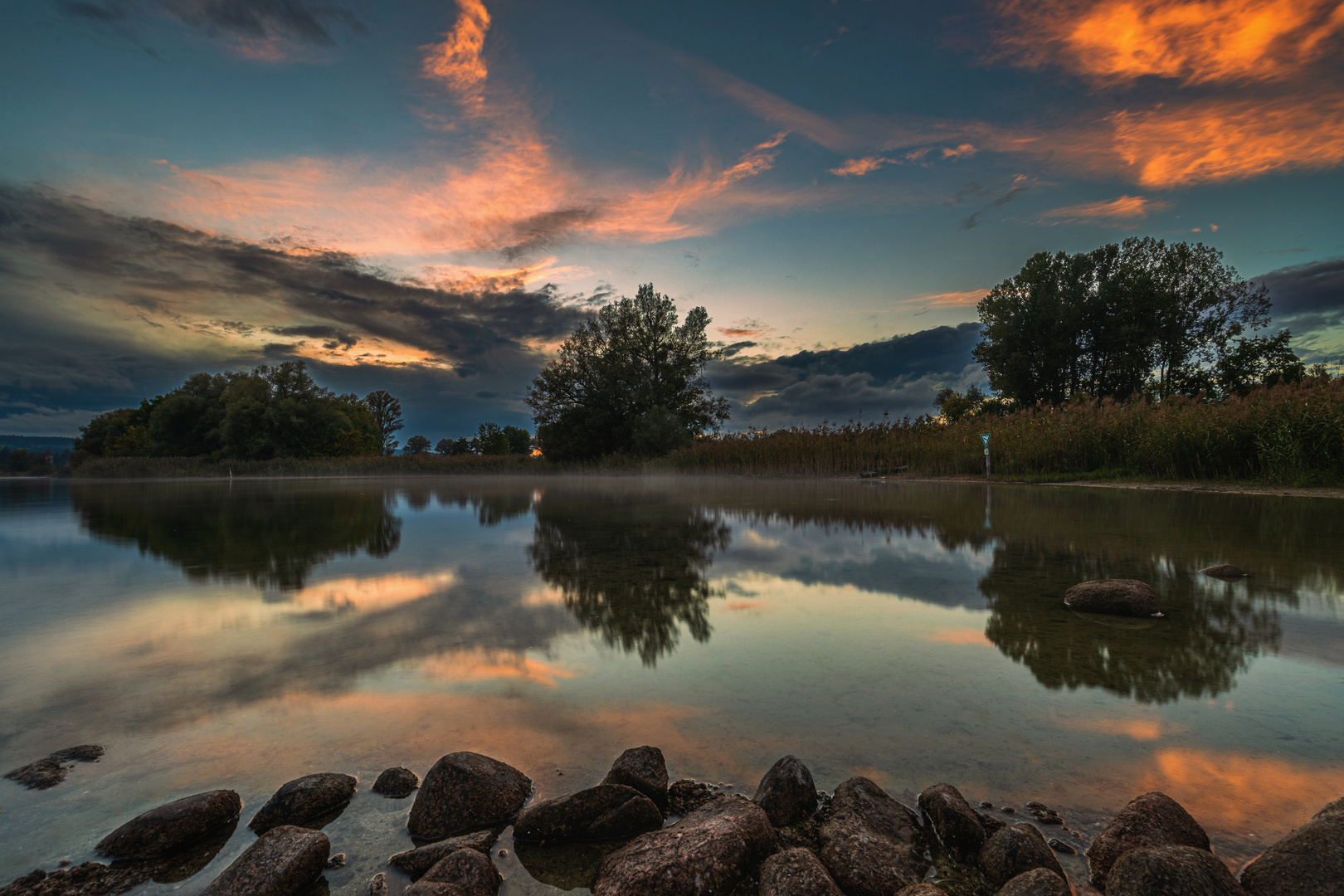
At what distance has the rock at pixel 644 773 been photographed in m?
1.69

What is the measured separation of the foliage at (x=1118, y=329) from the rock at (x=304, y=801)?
42.1 meters

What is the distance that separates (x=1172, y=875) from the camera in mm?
1252

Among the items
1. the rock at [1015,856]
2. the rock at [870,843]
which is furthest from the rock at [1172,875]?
the rock at [870,843]

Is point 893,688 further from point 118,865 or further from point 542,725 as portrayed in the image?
point 118,865

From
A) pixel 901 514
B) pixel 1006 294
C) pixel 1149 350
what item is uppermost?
pixel 1006 294

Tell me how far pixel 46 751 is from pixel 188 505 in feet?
39.3

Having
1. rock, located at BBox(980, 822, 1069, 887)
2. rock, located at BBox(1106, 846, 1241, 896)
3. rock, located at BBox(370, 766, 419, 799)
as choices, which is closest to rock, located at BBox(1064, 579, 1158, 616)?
rock, located at BBox(1106, 846, 1241, 896)

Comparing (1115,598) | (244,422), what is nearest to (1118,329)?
(1115,598)

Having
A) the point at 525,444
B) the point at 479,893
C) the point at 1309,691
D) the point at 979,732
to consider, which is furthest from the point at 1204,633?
the point at 525,444

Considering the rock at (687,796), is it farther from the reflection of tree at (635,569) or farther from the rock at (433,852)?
the reflection of tree at (635,569)

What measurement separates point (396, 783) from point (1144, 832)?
198 cm

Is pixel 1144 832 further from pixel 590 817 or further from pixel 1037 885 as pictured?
pixel 590 817

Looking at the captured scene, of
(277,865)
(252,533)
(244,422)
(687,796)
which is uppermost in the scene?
(244,422)

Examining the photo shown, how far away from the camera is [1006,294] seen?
39188 mm
